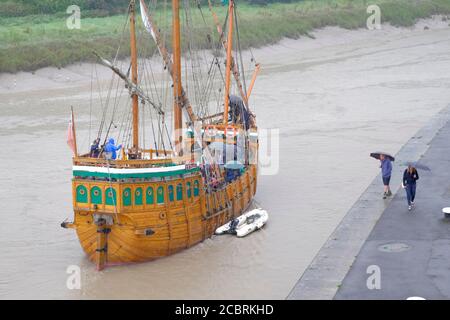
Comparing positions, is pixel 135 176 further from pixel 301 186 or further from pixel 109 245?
pixel 301 186

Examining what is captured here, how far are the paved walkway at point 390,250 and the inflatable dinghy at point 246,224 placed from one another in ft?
8.09

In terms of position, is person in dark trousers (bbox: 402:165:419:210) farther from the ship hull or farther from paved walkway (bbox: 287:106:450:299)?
the ship hull

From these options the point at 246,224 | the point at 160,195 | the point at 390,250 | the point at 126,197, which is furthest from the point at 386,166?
the point at 126,197

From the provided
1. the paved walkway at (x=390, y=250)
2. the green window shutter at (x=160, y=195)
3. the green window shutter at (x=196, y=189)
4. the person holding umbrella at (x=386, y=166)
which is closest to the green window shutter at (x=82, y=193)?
the green window shutter at (x=160, y=195)

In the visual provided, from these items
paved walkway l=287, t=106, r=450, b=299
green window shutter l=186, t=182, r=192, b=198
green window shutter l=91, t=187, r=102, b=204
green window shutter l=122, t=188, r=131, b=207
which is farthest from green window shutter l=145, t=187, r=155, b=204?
paved walkway l=287, t=106, r=450, b=299

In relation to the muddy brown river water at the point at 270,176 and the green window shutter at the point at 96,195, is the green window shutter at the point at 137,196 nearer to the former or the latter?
the green window shutter at the point at 96,195

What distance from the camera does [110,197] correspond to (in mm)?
24391

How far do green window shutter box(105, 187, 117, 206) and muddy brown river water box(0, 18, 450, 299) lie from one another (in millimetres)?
1794

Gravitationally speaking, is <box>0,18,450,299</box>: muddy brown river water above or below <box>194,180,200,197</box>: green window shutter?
below

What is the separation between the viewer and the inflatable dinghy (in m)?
27.9

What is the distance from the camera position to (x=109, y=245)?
82.3 feet

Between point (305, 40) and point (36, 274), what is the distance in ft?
204

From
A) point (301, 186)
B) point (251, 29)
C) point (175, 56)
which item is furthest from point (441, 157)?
point (251, 29)

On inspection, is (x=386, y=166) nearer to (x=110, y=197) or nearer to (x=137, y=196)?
(x=137, y=196)
